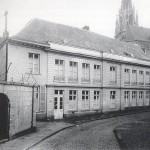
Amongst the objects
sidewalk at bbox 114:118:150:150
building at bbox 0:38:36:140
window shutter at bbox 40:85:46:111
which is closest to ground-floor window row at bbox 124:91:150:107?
window shutter at bbox 40:85:46:111

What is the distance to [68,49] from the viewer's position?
2189 cm

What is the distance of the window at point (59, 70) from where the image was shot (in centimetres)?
2102

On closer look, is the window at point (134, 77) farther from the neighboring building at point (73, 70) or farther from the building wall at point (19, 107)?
the building wall at point (19, 107)

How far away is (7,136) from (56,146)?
2650 mm

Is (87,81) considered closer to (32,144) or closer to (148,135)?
(148,135)

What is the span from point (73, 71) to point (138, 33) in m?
37.3

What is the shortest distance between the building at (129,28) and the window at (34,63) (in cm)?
3774

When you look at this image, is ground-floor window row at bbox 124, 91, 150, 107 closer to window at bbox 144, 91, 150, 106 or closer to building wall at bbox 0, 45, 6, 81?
window at bbox 144, 91, 150, 106

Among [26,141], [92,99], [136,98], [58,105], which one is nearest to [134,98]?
[136,98]

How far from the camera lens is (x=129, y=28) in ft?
180

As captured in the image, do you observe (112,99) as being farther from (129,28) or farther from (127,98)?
(129,28)

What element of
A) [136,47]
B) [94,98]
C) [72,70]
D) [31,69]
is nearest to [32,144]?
[31,69]

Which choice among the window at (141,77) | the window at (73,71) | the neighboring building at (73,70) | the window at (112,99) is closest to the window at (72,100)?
the neighboring building at (73,70)

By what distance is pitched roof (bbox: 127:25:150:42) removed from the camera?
5278 centimetres
